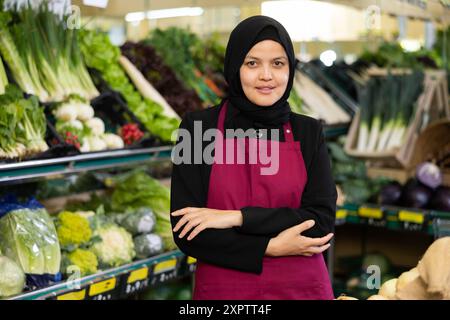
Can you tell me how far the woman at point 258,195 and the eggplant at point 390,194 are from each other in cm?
266

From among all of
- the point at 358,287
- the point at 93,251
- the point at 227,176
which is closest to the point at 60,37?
the point at 93,251

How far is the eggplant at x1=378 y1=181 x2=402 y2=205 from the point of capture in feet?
15.7

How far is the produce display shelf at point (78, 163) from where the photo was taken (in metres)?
2.94

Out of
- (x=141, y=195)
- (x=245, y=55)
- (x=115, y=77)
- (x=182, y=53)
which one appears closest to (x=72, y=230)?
(x=141, y=195)

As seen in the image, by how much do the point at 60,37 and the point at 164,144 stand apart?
0.81 m

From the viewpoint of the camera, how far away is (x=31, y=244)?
10.1 feet

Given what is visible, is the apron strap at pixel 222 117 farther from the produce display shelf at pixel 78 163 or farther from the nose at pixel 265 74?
the produce display shelf at pixel 78 163

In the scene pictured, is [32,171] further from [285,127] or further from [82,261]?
[285,127]

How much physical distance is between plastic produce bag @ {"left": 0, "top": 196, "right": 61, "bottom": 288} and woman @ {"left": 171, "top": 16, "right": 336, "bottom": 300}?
1061 millimetres

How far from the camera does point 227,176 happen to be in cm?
217

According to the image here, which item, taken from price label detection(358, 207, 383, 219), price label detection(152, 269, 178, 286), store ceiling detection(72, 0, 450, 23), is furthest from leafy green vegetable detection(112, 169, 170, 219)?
price label detection(358, 207, 383, 219)

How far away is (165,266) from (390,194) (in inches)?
74.6

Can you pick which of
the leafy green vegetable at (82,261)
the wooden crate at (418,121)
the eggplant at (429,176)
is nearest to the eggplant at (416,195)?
the eggplant at (429,176)

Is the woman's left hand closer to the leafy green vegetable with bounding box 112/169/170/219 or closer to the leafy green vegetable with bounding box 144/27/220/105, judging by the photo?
the leafy green vegetable with bounding box 112/169/170/219
